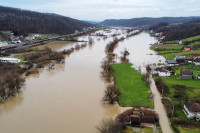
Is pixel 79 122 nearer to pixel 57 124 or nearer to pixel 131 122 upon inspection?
pixel 57 124

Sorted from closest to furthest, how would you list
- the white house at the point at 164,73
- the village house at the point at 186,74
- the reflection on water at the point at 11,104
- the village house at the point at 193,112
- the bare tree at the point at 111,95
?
the village house at the point at 193,112 < the reflection on water at the point at 11,104 < the bare tree at the point at 111,95 < the village house at the point at 186,74 < the white house at the point at 164,73

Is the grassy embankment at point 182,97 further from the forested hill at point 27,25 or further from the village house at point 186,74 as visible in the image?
the forested hill at point 27,25

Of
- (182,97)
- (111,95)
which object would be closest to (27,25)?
(111,95)

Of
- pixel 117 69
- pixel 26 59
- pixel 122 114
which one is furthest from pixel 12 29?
pixel 122 114

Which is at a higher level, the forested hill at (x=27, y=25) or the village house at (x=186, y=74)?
Result: the forested hill at (x=27, y=25)

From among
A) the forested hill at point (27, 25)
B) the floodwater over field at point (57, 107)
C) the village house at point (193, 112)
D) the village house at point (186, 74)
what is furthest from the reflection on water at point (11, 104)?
the forested hill at point (27, 25)

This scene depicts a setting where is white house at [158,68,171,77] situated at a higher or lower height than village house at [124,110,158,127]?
higher

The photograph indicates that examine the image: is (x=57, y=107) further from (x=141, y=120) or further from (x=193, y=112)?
(x=193, y=112)

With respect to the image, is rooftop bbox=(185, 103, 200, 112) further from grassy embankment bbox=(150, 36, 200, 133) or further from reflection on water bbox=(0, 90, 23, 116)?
reflection on water bbox=(0, 90, 23, 116)

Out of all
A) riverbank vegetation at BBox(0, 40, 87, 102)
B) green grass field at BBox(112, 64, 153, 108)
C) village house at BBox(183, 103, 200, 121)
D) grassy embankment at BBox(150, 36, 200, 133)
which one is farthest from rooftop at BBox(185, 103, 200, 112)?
riverbank vegetation at BBox(0, 40, 87, 102)
